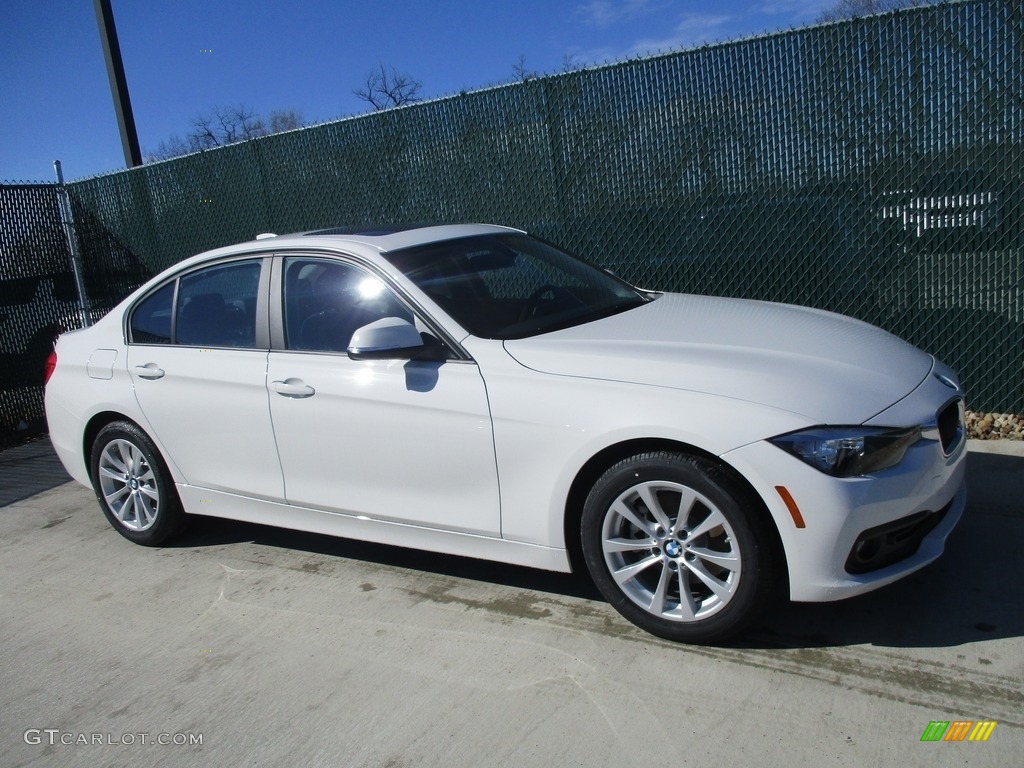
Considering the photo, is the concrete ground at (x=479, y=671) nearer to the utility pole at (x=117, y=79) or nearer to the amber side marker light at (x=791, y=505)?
the amber side marker light at (x=791, y=505)

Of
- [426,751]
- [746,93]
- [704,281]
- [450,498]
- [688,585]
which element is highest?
[746,93]

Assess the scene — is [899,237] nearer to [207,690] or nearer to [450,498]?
[450,498]

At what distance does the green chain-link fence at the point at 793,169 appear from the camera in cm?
540

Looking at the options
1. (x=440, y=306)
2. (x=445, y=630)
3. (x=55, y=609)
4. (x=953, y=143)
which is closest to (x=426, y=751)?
(x=445, y=630)

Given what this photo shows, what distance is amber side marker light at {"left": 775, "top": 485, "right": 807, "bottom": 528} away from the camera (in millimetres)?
3016

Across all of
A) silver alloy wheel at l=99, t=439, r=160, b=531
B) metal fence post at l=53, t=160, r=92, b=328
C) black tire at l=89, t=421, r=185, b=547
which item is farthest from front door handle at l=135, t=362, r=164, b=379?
metal fence post at l=53, t=160, r=92, b=328

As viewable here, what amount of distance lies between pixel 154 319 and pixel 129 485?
971mm

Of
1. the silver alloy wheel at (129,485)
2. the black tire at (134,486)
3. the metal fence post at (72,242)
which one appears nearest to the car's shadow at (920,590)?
the black tire at (134,486)

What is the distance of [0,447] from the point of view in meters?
8.52

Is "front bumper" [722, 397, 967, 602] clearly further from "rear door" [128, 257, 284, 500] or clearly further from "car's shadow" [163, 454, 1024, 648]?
"rear door" [128, 257, 284, 500]

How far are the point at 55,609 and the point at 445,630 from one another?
84.5 inches

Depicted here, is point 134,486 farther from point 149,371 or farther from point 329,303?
point 329,303

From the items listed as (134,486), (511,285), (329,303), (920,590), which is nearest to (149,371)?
(134,486)

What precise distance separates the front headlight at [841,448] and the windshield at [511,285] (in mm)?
1308
